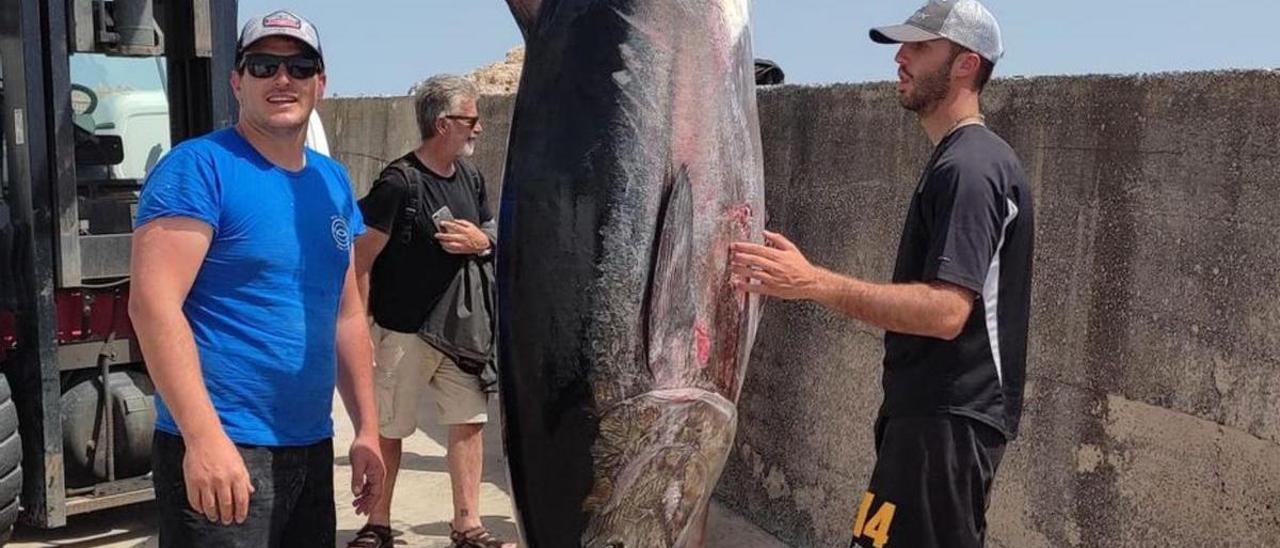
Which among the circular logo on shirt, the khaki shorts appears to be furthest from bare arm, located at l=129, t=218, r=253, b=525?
the khaki shorts

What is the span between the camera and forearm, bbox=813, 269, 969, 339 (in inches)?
81.5

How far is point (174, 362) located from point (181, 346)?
0.09ft

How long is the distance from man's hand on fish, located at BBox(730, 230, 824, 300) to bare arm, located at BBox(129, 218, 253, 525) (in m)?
0.85

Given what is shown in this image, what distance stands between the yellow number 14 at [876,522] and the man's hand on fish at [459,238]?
1773 mm

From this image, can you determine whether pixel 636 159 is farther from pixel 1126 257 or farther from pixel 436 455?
pixel 436 455

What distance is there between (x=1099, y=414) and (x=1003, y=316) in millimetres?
954

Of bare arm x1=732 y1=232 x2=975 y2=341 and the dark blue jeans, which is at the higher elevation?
bare arm x1=732 y1=232 x2=975 y2=341

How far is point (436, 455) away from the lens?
18.3ft

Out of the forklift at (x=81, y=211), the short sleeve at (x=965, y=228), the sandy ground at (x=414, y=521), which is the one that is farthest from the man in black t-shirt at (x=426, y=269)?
the short sleeve at (x=965, y=228)

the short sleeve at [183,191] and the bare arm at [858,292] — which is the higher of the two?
the short sleeve at [183,191]

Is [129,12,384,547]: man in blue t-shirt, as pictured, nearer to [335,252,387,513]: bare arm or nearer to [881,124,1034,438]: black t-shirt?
[335,252,387,513]: bare arm

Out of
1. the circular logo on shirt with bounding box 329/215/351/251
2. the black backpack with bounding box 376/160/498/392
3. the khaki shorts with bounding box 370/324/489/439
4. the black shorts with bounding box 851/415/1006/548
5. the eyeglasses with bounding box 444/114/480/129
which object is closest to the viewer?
the black shorts with bounding box 851/415/1006/548

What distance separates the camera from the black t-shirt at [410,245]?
3709mm

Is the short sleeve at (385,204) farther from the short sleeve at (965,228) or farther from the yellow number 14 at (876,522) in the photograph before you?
the short sleeve at (965,228)
